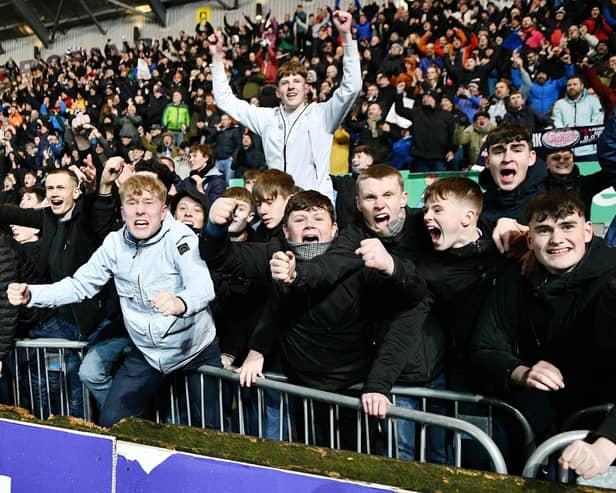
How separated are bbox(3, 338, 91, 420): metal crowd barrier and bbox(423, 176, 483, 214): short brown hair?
84.8 inches

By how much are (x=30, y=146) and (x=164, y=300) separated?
16.0 meters

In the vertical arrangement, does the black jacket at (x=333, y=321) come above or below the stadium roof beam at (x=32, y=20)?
below

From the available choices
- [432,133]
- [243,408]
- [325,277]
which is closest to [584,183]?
[325,277]

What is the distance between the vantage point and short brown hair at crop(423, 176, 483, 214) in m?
2.79

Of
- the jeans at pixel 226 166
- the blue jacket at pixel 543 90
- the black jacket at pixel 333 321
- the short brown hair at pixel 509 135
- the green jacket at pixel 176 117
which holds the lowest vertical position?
the black jacket at pixel 333 321

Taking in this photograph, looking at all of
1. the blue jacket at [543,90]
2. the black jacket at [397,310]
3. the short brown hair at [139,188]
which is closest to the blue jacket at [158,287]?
the short brown hair at [139,188]

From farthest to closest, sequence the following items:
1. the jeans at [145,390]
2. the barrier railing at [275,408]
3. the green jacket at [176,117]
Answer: the green jacket at [176,117]
the jeans at [145,390]
the barrier railing at [275,408]

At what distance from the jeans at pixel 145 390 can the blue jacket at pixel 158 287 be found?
0.22ft

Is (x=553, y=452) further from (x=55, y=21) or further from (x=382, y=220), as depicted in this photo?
(x=55, y=21)

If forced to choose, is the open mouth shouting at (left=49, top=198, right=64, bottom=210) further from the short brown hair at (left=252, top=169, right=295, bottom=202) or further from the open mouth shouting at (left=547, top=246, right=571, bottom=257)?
the open mouth shouting at (left=547, top=246, right=571, bottom=257)

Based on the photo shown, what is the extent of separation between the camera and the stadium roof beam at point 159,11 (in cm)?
2488

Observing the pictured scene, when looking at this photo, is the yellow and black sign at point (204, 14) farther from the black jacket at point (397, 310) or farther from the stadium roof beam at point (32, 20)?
the black jacket at point (397, 310)

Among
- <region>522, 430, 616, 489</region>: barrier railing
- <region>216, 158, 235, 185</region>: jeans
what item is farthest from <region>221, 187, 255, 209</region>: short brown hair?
<region>216, 158, 235, 185</region>: jeans

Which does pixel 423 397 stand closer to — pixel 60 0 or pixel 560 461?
pixel 560 461
